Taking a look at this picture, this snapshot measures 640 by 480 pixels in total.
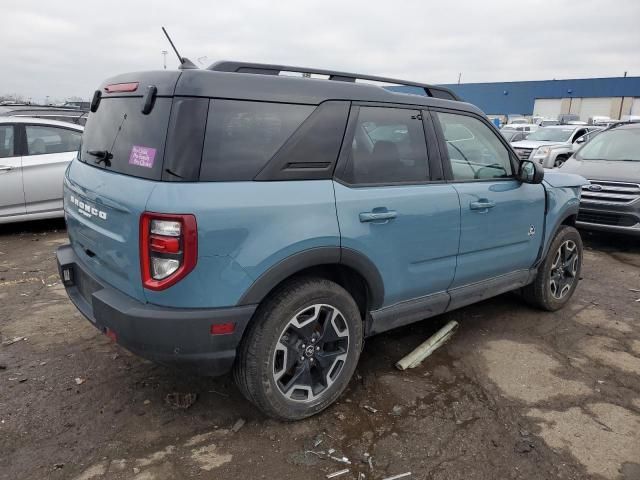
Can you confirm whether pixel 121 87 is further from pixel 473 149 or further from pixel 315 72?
pixel 473 149

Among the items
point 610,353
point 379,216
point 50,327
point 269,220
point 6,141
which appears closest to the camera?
point 269,220

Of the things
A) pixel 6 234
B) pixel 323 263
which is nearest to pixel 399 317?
pixel 323 263

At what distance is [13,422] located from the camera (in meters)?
2.78

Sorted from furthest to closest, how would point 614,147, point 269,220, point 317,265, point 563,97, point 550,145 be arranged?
1. point 563,97
2. point 550,145
3. point 614,147
4. point 317,265
5. point 269,220

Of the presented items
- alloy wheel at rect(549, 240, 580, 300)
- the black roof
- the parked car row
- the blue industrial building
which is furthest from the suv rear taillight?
the blue industrial building

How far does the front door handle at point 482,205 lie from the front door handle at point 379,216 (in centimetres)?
78

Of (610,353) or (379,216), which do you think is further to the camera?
(610,353)

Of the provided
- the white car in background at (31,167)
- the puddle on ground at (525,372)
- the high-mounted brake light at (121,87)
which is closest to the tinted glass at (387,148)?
the high-mounted brake light at (121,87)

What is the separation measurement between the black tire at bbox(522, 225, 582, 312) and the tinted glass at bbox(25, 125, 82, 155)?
6.32 metres

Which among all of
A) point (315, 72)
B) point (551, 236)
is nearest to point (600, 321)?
point (551, 236)

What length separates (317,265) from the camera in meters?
2.75

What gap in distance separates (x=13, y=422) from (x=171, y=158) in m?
1.80

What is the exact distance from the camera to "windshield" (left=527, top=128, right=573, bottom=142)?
51.7 ft

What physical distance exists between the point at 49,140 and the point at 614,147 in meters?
8.57
